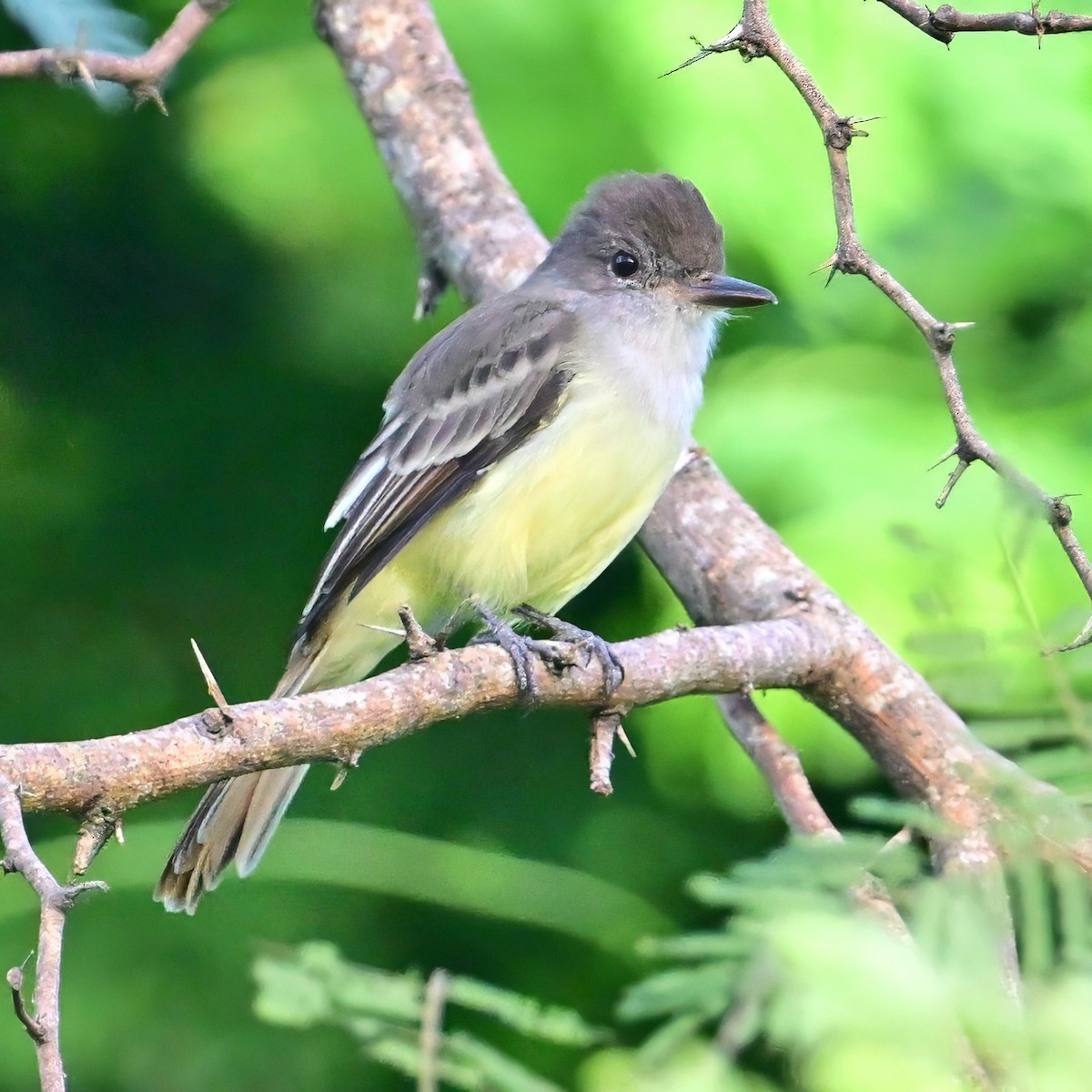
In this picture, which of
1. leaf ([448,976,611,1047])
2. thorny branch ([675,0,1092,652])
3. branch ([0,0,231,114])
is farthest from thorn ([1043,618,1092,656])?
branch ([0,0,231,114])

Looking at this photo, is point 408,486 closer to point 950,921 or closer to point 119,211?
point 119,211

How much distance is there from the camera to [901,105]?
12.2ft

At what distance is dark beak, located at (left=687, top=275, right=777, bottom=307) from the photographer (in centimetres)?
332

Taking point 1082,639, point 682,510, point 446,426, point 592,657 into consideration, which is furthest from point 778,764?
point 1082,639

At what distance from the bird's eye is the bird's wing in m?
0.23

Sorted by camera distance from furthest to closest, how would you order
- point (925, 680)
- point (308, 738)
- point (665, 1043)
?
point (925, 680) < point (308, 738) < point (665, 1043)

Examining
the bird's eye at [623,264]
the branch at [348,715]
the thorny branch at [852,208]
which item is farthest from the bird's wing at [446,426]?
the thorny branch at [852,208]

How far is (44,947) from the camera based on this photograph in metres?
1.44

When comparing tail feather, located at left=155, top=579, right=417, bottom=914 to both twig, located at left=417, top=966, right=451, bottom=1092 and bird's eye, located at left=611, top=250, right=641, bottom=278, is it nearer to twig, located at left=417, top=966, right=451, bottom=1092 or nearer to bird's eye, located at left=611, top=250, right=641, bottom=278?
bird's eye, located at left=611, top=250, right=641, bottom=278

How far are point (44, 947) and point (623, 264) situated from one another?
250 cm

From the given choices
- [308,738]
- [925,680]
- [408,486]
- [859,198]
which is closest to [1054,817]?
[308,738]

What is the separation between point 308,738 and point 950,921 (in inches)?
50.0

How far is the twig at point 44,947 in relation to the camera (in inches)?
50.9

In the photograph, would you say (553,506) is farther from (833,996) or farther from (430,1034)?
(833,996)
